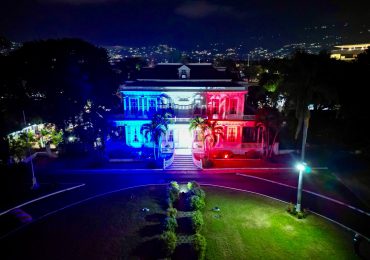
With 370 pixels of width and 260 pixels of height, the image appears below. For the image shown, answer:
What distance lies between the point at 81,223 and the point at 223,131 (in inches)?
937

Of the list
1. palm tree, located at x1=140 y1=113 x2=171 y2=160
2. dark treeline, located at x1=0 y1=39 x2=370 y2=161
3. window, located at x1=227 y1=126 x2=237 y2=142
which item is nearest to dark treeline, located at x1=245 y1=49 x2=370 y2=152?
dark treeline, located at x1=0 y1=39 x2=370 y2=161

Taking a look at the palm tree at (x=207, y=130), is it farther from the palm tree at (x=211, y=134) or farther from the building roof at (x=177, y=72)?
the building roof at (x=177, y=72)

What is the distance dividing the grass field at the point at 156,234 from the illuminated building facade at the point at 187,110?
14254 millimetres

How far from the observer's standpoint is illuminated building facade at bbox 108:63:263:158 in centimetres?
3962

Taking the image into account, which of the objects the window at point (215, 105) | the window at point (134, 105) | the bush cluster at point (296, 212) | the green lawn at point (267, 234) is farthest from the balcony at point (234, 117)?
the bush cluster at point (296, 212)

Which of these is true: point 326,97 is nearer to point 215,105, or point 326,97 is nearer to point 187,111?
point 215,105

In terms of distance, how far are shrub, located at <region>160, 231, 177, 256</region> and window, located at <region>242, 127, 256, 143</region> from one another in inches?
1013

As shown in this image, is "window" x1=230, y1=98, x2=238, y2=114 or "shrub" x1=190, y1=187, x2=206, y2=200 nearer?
"shrub" x1=190, y1=187, x2=206, y2=200

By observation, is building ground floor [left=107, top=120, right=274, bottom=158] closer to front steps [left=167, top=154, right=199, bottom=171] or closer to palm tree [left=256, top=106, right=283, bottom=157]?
front steps [left=167, top=154, right=199, bottom=171]

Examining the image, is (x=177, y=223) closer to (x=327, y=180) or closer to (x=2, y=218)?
(x=2, y=218)

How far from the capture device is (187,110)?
1639 inches

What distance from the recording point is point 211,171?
3441cm

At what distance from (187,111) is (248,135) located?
10234 millimetres

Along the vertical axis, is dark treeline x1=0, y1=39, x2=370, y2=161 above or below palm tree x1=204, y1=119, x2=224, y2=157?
above
